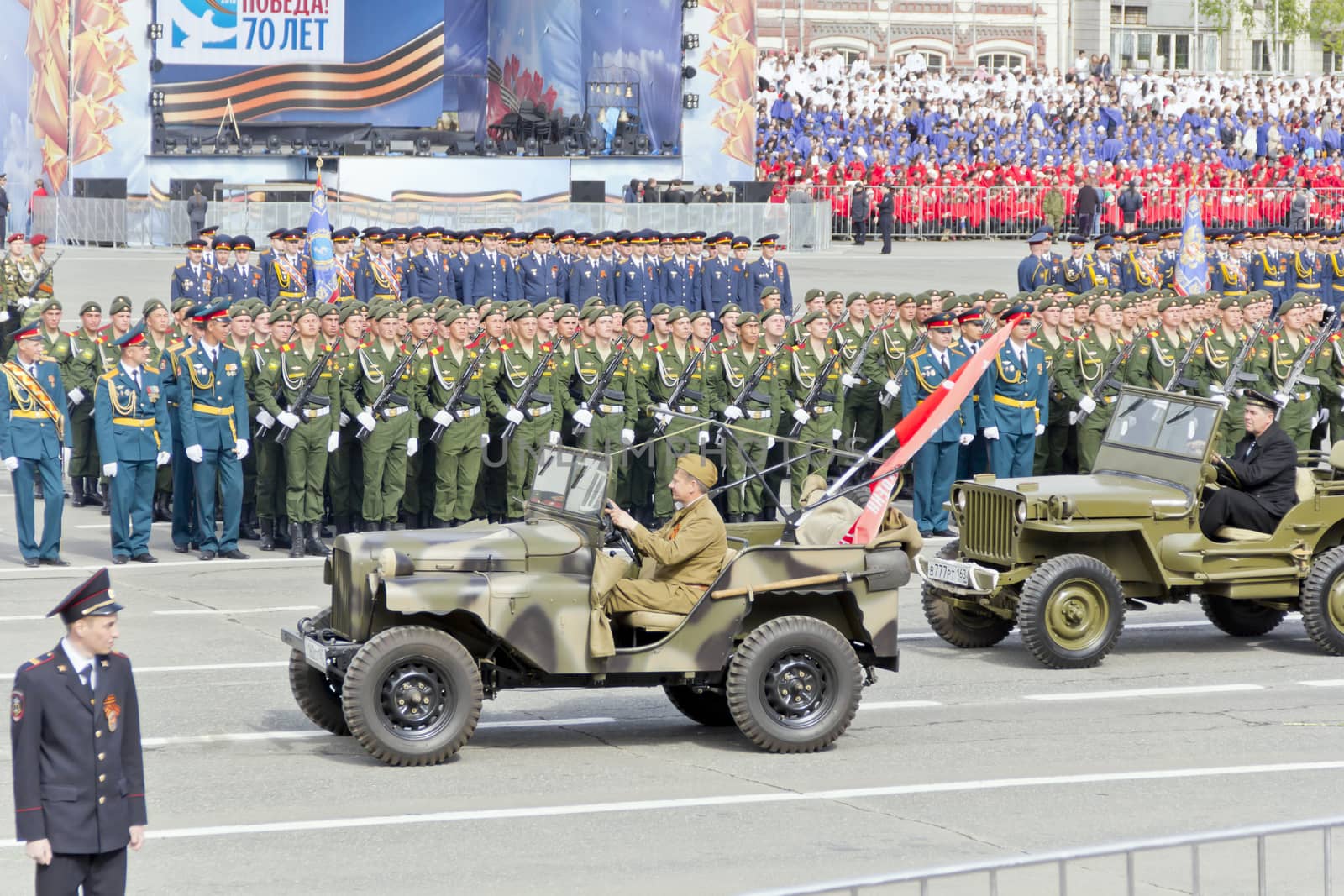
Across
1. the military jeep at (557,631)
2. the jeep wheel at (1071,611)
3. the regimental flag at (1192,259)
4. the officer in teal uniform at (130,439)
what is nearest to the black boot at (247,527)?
the officer in teal uniform at (130,439)

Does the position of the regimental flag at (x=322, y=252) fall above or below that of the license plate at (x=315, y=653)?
above

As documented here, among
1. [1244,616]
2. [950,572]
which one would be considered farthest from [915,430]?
[1244,616]

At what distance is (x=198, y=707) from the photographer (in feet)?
36.6

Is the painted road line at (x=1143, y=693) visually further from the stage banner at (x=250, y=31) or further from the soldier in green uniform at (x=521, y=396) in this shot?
the stage banner at (x=250, y=31)

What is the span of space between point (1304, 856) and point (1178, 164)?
4366 cm

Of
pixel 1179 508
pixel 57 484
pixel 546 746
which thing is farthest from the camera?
pixel 57 484

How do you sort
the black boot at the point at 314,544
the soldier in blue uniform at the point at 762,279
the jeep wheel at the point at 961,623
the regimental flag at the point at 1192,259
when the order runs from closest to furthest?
1. the jeep wheel at the point at 961,623
2. the black boot at the point at 314,544
3. the regimental flag at the point at 1192,259
4. the soldier in blue uniform at the point at 762,279

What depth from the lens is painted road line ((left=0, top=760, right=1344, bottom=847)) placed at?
878 centimetres

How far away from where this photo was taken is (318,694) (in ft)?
34.2

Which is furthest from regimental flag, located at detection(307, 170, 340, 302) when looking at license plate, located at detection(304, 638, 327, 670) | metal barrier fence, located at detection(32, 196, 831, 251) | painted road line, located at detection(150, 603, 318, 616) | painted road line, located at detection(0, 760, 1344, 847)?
painted road line, located at detection(0, 760, 1344, 847)

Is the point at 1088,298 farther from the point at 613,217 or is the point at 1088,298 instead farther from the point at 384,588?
the point at 613,217

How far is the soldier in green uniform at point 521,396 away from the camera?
56.3ft

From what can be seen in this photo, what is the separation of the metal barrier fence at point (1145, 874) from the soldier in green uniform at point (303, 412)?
10312 mm

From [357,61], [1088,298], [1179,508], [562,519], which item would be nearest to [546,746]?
[562,519]
